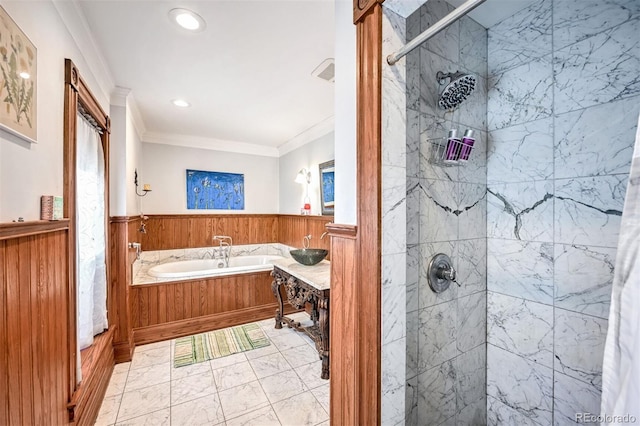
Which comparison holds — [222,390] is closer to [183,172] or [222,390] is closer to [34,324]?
[34,324]

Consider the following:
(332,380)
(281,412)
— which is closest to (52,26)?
(332,380)

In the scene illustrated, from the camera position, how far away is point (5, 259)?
92 cm

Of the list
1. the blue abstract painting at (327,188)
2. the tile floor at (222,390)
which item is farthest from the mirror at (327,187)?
the tile floor at (222,390)

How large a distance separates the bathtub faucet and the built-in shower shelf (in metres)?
3.67

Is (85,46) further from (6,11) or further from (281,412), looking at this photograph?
(281,412)

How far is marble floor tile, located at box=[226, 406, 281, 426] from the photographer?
171cm

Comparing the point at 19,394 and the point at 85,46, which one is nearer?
the point at 19,394

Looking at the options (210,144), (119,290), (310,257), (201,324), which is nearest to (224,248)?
(201,324)

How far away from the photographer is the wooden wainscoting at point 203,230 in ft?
12.6

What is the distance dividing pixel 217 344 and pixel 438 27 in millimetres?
3132

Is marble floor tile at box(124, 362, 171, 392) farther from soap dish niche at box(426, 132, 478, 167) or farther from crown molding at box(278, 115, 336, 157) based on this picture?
crown molding at box(278, 115, 336, 157)

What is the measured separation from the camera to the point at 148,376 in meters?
2.20

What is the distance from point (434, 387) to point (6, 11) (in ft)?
7.94

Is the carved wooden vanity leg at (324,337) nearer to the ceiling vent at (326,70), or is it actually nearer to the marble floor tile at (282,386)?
the marble floor tile at (282,386)
